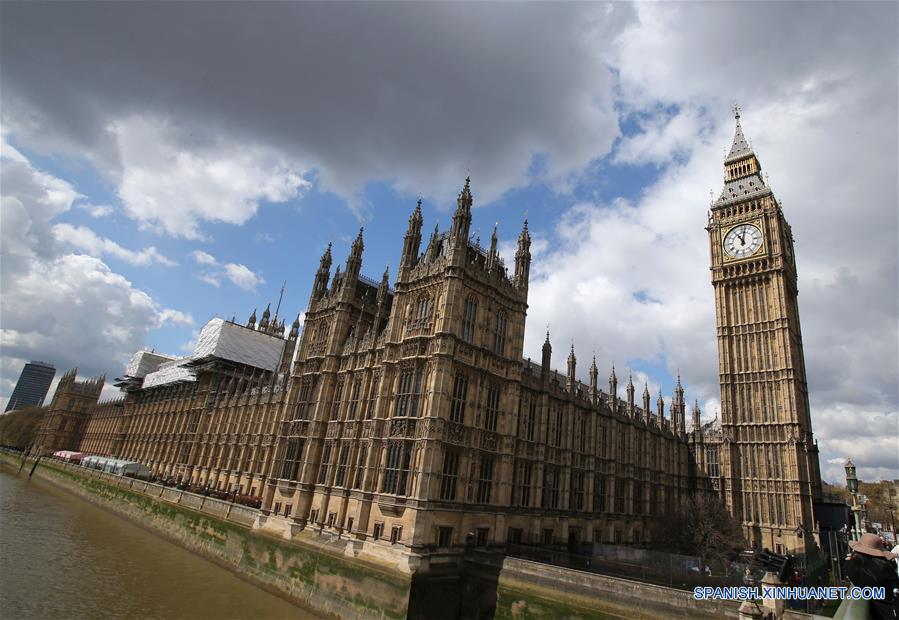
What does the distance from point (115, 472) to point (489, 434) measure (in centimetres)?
7888

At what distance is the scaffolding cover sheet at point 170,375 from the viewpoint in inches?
4139

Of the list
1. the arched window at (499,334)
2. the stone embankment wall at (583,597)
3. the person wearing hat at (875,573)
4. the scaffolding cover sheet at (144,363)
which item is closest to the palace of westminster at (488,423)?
the arched window at (499,334)

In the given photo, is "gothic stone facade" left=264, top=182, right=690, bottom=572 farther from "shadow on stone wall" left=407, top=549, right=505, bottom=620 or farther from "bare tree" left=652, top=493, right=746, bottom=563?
"bare tree" left=652, top=493, right=746, bottom=563

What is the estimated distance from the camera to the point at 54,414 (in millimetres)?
150000

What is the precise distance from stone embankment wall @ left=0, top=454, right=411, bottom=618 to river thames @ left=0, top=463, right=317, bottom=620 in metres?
1.09

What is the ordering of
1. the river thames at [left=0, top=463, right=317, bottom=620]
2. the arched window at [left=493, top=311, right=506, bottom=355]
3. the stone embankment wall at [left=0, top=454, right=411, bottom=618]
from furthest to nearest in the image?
the arched window at [left=493, top=311, right=506, bottom=355] → the river thames at [left=0, top=463, right=317, bottom=620] → the stone embankment wall at [left=0, top=454, right=411, bottom=618]

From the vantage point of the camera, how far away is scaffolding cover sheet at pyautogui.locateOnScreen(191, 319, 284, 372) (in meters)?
96.4

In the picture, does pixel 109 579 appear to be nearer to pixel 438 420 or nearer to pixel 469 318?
pixel 438 420

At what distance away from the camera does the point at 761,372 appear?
227ft

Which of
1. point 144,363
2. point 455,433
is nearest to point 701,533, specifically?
point 455,433

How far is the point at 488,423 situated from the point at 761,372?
5249 centimetres

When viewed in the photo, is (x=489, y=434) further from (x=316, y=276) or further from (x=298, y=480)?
(x=316, y=276)

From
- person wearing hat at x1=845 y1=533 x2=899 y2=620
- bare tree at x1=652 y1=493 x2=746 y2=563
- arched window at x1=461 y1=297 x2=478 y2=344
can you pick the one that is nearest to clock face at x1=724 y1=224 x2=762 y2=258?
bare tree at x1=652 y1=493 x2=746 y2=563

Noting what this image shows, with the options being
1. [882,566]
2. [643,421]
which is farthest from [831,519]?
[882,566]
